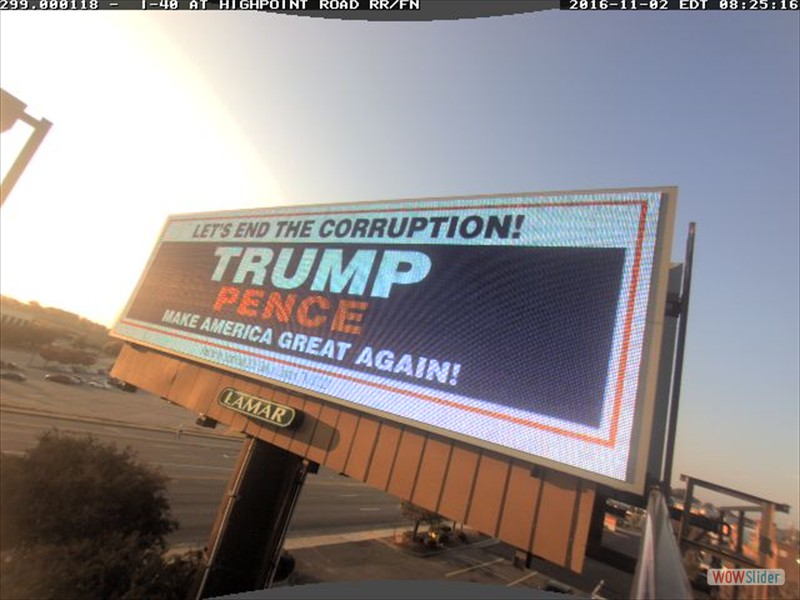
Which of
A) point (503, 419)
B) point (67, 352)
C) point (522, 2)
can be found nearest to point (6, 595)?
point (503, 419)

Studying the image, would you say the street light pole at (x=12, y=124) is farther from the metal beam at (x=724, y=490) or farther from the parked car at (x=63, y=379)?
the parked car at (x=63, y=379)

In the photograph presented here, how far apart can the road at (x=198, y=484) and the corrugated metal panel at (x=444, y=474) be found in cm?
1515

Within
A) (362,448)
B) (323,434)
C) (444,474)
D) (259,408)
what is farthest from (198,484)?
(444,474)

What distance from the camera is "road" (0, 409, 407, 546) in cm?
2256

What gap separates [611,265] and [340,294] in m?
4.55

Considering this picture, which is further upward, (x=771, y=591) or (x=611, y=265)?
(x=611, y=265)

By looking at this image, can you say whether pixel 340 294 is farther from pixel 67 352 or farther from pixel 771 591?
pixel 67 352

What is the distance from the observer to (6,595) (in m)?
8.47

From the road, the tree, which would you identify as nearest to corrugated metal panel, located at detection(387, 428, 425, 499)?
the tree

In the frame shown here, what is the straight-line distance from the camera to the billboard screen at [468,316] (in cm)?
521

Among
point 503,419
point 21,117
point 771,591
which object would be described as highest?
point 21,117

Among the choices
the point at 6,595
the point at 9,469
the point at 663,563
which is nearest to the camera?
the point at 663,563

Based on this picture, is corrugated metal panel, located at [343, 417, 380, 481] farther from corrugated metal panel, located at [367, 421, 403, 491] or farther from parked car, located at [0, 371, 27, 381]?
parked car, located at [0, 371, 27, 381]

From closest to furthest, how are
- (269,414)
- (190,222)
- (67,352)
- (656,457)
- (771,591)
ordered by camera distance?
1. (656,457)
2. (269,414)
3. (771,591)
4. (190,222)
5. (67,352)
